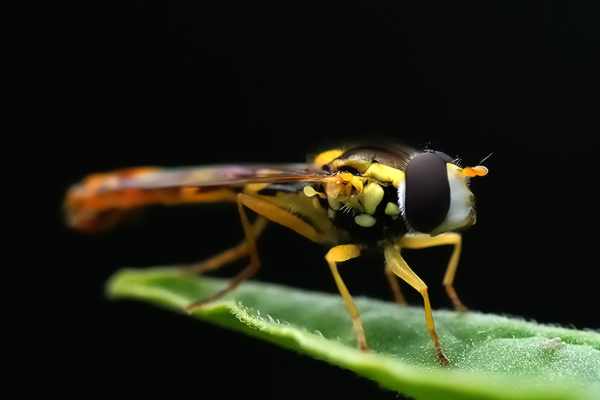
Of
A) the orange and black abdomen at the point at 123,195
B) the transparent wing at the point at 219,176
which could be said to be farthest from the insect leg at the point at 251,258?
the orange and black abdomen at the point at 123,195

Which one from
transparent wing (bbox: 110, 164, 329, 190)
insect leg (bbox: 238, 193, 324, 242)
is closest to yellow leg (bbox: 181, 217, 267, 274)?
transparent wing (bbox: 110, 164, 329, 190)

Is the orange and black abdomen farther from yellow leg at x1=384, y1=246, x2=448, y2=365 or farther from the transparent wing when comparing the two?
yellow leg at x1=384, y1=246, x2=448, y2=365

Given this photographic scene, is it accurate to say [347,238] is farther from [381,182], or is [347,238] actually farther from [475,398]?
[475,398]

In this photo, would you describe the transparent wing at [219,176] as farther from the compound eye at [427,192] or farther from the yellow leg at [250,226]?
the compound eye at [427,192]

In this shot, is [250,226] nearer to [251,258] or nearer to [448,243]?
[251,258]

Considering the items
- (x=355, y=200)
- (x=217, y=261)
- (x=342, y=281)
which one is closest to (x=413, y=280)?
(x=342, y=281)

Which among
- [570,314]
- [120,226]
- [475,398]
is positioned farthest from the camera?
[570,314]

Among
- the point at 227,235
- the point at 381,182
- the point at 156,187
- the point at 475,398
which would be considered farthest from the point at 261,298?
the point at 227,235
